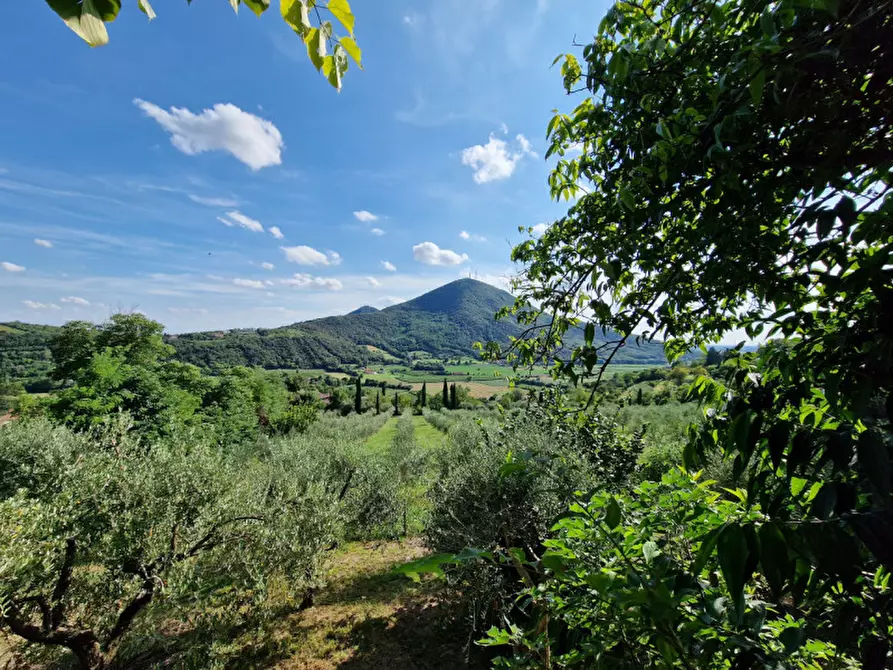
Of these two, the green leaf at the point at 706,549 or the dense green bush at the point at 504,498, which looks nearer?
the green leaf at the point at 706,549

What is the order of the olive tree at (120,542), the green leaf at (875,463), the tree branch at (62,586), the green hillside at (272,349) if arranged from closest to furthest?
the green leaf at (875,463) → the olive tree at (120,542) → the tree branch at (62,586) → the green hillside at (272,349)

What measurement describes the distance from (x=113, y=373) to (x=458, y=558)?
28059mm

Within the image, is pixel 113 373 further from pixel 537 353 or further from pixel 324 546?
pixel 537 353

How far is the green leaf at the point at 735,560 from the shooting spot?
2.68 ft

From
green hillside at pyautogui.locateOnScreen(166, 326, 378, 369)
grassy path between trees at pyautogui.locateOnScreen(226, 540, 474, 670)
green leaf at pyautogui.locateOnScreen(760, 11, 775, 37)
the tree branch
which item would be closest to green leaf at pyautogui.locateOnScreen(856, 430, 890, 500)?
green leaf at pyautogui.locateOnScreen(760, 11, 775, 37)

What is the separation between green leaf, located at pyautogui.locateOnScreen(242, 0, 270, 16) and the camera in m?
1.07

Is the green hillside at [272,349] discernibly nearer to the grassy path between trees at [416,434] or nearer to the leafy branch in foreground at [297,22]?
the grassy path between trees at [416,434]

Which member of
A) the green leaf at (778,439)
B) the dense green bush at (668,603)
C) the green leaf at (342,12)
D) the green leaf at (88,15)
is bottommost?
the dense green bush at (668,603)

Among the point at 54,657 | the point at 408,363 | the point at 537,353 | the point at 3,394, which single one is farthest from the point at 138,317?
the point at 408,363

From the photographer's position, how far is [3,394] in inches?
Result: 2584

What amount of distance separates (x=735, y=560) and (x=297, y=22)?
1.93 metres

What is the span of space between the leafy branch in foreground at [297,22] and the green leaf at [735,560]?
1.78 metres

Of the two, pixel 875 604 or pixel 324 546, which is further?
pixel 324 546

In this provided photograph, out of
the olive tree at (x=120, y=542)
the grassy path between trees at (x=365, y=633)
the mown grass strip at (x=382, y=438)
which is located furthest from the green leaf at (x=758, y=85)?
the mown grass strip at (x=382, y=438)
